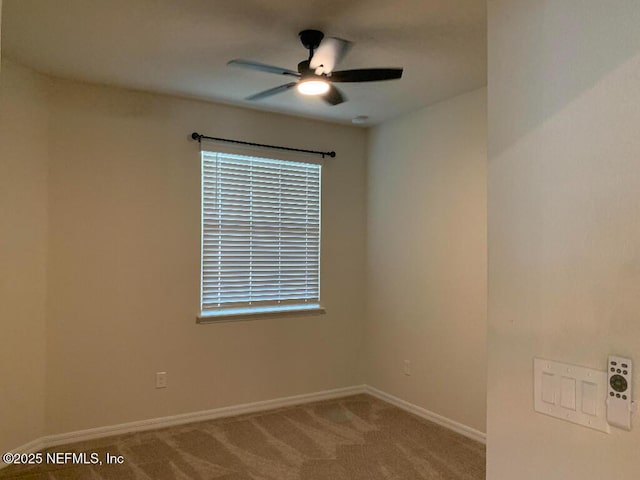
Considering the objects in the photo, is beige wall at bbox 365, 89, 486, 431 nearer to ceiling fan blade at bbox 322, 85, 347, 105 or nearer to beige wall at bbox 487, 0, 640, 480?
ceiling fan blade at bbox 322, 85, 347, 105

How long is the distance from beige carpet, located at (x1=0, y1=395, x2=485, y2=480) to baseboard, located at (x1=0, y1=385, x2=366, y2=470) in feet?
0.22

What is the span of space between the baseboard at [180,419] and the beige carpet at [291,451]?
0.07m

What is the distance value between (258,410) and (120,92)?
2.84 metres

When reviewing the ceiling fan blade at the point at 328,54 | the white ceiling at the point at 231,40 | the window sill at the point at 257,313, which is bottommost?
the window sill at the point at 257,313

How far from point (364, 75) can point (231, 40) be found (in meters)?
0.83

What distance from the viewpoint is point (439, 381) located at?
382 centimetres

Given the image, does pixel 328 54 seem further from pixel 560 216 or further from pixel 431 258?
pixel 431 258

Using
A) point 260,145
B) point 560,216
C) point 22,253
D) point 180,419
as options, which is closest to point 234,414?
point 180,419

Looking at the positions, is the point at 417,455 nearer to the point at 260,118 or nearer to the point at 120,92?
the point at 260,118

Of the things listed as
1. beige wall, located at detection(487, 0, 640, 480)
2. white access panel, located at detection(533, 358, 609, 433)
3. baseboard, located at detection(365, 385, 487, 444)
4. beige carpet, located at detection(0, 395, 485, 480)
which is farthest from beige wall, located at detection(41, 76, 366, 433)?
white access panel, located at detection(533, 358, 609, 433)

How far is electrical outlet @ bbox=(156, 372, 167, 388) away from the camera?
367cm

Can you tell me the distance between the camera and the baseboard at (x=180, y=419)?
130 inches

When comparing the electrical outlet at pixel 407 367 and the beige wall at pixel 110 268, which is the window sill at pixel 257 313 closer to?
the beige wall at pixel 110 268

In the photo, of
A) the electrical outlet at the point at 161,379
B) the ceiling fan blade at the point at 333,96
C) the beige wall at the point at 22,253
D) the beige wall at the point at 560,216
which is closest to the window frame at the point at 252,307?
the electrical outlet at the point at 161,379
